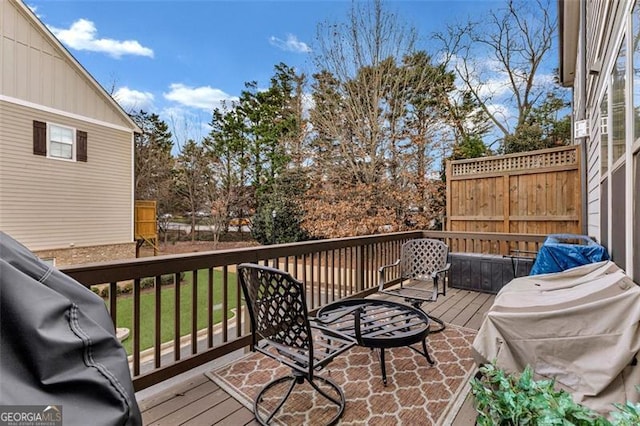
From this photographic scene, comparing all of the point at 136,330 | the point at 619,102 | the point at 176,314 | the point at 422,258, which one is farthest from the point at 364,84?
the point at 136,330

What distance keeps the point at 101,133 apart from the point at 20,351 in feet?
38.0

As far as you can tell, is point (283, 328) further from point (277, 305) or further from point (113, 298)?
point (113, 298)

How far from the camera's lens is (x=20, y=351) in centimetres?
71

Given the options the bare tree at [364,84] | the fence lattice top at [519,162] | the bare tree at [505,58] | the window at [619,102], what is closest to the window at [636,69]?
the window at [619,102]

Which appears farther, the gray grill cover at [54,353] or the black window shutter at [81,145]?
the black window shutter at [81,145]

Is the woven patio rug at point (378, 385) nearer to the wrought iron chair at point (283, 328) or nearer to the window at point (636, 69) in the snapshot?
the wrought iron chair at point (283, 328)

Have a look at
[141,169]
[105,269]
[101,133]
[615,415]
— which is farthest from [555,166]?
[141,169]

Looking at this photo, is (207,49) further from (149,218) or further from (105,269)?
(105,269)

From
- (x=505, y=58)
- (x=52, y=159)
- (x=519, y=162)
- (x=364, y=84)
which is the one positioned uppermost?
(x=505, y=58)

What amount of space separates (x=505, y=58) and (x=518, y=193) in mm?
7251

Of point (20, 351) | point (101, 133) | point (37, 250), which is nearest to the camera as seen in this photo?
point (20, 351)

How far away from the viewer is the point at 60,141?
899 cm

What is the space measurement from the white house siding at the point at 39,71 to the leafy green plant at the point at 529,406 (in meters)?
11.3

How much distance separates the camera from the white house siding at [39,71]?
25.8 feet
